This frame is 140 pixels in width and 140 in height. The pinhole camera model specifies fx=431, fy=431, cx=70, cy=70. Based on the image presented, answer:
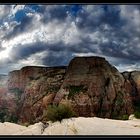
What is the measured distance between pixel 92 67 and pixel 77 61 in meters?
2.73

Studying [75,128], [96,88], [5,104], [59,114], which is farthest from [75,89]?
[75,128]

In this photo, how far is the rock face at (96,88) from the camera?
23.2 meters

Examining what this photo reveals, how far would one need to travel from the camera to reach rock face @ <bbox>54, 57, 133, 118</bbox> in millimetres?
23250

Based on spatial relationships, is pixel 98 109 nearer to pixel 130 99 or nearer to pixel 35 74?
pixel 130 99

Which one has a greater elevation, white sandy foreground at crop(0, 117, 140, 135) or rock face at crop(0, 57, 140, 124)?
rock face at crop(0, 57, 140, 124)

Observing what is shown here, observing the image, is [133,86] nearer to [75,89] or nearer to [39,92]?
[75,89]

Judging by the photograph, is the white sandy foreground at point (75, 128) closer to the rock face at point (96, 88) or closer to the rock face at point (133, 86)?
the rock face at point (96, 88)

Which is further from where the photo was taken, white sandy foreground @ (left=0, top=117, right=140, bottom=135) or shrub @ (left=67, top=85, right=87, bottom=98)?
shrub @ (left=67, top=85, right=87, bottom=98)

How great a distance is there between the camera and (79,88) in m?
24.7

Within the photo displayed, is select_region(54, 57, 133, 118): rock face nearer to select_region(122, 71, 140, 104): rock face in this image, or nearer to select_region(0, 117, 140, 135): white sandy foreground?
select_region(122, 71, 140, 104): rock face

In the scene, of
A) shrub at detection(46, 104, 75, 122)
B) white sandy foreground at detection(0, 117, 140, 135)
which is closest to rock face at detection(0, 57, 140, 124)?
shrub at detection(46, 104, 75, 122)

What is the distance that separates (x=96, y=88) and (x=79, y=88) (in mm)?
1080

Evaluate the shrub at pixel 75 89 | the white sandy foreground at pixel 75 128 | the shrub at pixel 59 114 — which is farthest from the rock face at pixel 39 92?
the white sandy foreground at pixel 75 128

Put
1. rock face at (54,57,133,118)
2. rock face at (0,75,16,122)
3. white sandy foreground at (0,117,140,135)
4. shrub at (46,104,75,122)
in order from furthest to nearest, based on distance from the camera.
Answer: rock face at (54,57,133,118) → rock face at (0,75,16,122) → shrub at (46,104,75,122) → white sandy foreground at (0,117,140,135)
